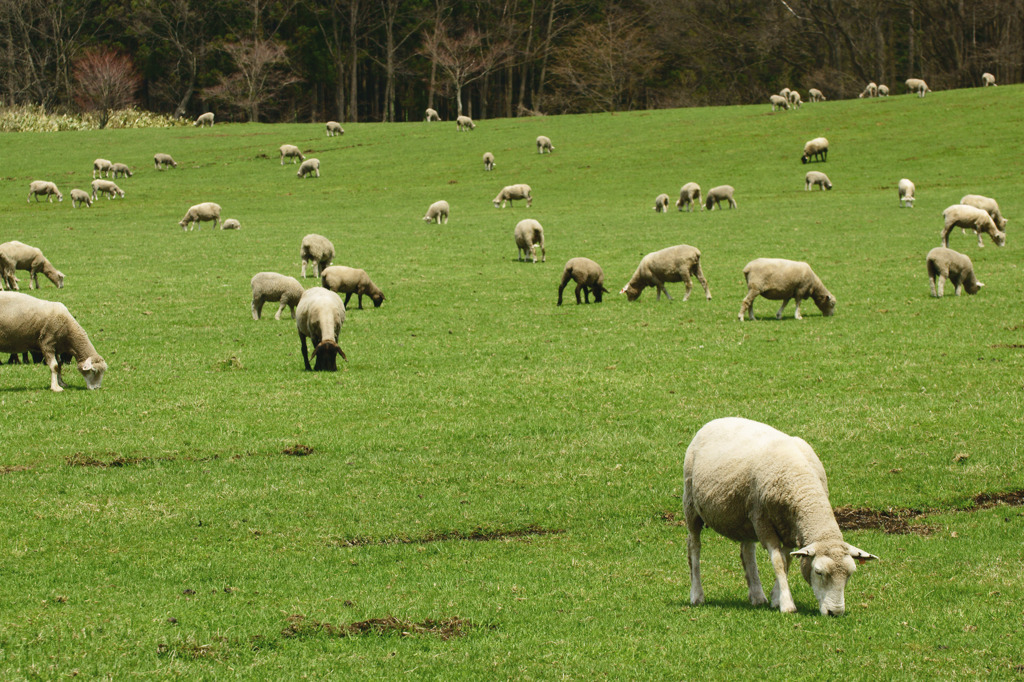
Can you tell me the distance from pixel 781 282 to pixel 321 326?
10.7 m

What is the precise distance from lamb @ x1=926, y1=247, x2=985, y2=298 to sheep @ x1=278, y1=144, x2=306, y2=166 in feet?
155

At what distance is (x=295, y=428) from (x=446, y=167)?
4793cm

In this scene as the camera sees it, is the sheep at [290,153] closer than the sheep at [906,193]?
No

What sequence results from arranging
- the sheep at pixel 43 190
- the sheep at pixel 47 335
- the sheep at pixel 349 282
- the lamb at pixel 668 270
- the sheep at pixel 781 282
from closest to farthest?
the sheep at pixel 47 335, the sheep at pixel 781 282, the sheep at pixel 349 282, the lamb at pixel 668 270, the sheep at pixel 43 190

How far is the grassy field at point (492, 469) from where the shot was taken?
8.05 metres

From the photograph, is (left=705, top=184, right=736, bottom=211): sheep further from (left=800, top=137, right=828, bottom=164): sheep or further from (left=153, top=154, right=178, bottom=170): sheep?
(left=153, top=154, right=178, bottom=170): sheep

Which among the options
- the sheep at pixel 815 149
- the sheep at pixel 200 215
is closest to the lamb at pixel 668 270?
the sheep at pixel 200 215

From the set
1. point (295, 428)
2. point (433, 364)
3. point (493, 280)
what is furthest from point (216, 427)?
point (493, 280)

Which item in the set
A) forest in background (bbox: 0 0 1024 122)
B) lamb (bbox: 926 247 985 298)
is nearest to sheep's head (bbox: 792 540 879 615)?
lamb (bbox: 926 247 985 298)

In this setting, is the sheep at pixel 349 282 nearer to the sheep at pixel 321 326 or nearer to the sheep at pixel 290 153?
the sheep at pixel 321 326

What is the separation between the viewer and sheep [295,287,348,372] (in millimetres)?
19469

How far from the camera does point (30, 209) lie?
52.2 metres

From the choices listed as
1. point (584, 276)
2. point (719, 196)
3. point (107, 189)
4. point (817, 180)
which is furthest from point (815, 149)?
point (107, 189)

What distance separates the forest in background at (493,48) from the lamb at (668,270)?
64.4 metres
